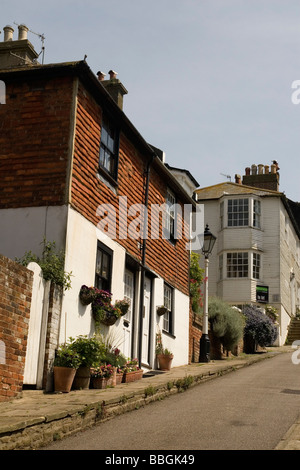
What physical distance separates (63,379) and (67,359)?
40 centimetres

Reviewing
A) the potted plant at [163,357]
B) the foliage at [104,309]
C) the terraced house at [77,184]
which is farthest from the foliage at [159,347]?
the foliage at [104,309]

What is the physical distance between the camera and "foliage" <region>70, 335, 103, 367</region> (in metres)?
11.5

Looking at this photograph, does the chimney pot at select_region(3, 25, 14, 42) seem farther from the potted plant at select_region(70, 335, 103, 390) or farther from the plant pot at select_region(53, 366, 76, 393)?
the plant pot at select_region(53, 366, 76, 393)

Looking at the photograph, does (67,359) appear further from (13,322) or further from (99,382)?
(13,322)

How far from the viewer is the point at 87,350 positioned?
11500 millimetres

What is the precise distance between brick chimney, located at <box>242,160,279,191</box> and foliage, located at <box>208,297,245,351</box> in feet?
58.5

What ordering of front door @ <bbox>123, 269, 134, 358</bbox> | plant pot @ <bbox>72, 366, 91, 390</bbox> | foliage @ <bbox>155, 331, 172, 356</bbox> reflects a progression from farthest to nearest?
foliage @ <bbox>155, 331, 172, 356</bbox> → front door @ <bbox>123, 269, 134, 358</bbox> → plant pot @ <bbox>72, 366, 91, 390</bbox>

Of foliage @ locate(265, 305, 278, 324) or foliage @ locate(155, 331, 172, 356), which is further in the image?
foliage @ locate(265, 305, 278, 324)

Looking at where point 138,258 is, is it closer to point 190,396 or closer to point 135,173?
point 135,173

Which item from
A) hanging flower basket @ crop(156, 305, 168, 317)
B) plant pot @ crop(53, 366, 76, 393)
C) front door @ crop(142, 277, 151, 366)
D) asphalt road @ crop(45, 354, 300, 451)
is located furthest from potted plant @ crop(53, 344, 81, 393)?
hanging flower basket @ crop(156, 305, 168, 317)

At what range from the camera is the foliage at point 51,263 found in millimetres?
11570

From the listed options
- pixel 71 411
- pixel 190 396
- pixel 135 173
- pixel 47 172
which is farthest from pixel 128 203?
pixel 71 411

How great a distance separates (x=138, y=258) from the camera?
16141 millimetres

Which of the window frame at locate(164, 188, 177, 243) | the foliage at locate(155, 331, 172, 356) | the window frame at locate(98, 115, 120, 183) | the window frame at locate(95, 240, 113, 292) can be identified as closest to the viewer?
the window frame at locate(95, 240, 113, 292)
